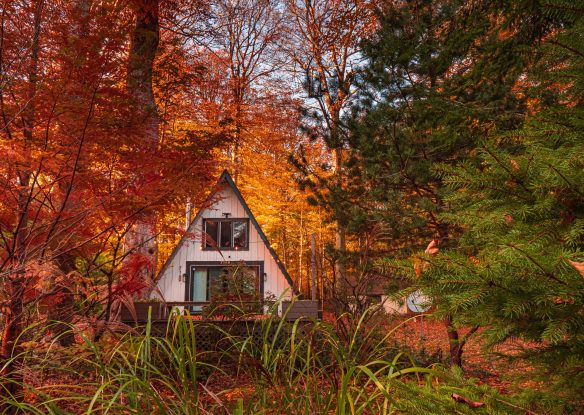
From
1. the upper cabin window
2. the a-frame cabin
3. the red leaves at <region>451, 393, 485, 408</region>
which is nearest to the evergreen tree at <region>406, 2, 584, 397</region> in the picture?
the red leaves at <region>451, 393, 485, 408</region>

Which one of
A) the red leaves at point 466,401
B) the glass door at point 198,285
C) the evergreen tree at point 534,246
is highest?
the evergreen tree at point 534,246

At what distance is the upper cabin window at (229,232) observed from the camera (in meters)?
14.6

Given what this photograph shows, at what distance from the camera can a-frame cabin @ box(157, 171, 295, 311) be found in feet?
46.6

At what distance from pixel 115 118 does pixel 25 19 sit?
1069 mm

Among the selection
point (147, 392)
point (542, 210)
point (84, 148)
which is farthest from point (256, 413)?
point (84, 148)

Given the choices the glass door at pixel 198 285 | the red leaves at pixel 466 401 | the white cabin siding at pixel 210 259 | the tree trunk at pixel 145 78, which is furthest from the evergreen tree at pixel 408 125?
the glass door at pixel 198 285

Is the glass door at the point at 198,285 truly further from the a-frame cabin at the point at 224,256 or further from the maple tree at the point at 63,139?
the maple tree at the point at 63,139

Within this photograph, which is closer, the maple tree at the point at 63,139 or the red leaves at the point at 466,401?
the red leaves at the point at 466,401

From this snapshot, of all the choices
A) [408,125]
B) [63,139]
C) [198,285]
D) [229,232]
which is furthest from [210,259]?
[63,139]

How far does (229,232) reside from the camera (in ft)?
48.1

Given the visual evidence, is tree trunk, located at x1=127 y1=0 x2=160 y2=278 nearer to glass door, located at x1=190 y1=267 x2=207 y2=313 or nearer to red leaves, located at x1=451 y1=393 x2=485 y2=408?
red leaves, located at x1=451 y1=393 x2=485 y2=408

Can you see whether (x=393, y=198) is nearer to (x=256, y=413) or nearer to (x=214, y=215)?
(x=256, y=413)

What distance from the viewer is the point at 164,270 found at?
13.8 metres

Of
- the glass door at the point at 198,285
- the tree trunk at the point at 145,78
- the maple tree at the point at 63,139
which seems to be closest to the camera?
the maple tree at the point at 63,139
